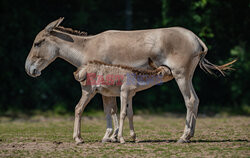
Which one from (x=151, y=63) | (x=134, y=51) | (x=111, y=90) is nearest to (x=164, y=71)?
(x=151, y=63)

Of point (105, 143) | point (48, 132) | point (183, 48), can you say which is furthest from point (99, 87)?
point (48, 132)

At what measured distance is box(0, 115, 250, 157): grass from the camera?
27.1 feet

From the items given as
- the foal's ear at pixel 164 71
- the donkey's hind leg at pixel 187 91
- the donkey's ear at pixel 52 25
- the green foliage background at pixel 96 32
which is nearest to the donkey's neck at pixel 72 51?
the donkey's ear at pixel 52 25

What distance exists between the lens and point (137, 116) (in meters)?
17.5

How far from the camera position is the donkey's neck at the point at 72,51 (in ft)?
33.9

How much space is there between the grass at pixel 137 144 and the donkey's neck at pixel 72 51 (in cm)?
201

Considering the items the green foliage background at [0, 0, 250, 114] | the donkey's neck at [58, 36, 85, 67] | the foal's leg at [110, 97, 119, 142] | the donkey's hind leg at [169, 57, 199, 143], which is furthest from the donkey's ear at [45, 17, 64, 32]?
the green foliage background at [0, 0, 250, 114]

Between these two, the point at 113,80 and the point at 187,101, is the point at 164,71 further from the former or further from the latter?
the point at 113,80

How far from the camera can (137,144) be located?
939cm

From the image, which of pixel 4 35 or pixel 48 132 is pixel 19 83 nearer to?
pixel 4 35

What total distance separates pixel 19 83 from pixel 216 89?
9.22m

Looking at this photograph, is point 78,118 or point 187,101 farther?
point 187,101

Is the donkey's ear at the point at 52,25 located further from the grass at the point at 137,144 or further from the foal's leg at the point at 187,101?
the foal's leg at the point at 187,101

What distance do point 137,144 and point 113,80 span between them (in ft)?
5.21
